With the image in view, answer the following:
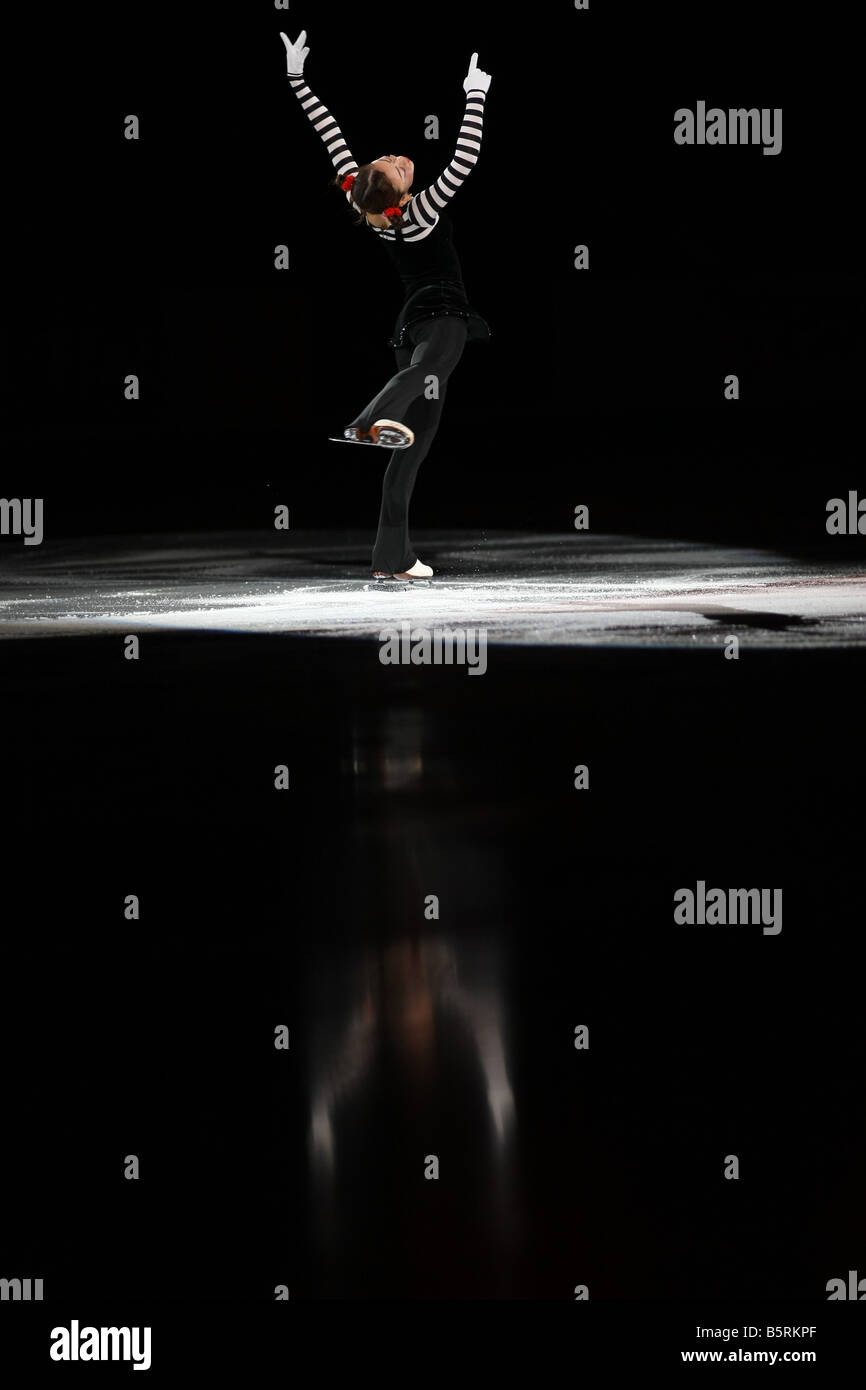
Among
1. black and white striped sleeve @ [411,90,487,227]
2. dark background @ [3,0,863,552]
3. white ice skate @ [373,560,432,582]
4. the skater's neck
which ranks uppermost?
dark background @ [3,0,863,552]

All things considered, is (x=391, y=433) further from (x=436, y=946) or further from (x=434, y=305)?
(x=436, y=946)

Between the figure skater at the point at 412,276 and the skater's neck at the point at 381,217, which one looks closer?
the figure skater at the point at 412,276

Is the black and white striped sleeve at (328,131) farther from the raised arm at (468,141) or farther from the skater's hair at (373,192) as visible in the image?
the raised arm at (468,141)

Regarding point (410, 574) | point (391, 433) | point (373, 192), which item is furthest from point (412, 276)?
point (410, 574)

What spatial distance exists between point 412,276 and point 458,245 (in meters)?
11.2

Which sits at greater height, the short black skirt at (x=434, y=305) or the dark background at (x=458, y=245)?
the dark background at (x=458, y=245)

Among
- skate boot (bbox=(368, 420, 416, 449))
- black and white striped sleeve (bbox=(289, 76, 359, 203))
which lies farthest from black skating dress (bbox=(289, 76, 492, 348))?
skate boot (bbox=(368, 420, 416, 449))

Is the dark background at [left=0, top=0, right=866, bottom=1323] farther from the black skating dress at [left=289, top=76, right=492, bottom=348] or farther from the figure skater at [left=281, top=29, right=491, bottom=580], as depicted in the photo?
the black skating dress at [left=289, top=76, right=492, bottom=348]

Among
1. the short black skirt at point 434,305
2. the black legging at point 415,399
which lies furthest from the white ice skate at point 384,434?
the short black skirt at point 434,305

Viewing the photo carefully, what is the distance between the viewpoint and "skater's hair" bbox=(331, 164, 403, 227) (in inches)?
249

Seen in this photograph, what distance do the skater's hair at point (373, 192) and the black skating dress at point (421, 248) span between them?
6cm

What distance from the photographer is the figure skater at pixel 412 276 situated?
20.5 feet

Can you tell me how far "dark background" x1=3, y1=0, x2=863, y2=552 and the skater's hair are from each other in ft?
20.0

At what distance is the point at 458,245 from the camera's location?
687 inches
